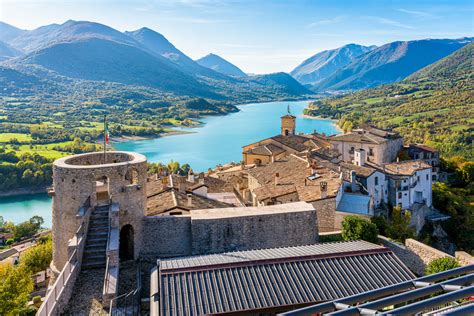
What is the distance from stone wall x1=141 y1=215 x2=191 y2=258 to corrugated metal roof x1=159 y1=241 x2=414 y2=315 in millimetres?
2854

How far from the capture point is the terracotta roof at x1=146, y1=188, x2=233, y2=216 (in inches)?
795

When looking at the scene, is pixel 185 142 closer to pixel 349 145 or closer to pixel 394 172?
pixel 349 145

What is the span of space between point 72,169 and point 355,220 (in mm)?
11320

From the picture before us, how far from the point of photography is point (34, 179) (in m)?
76.5

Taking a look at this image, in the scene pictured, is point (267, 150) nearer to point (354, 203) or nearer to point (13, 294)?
point (354, 203)

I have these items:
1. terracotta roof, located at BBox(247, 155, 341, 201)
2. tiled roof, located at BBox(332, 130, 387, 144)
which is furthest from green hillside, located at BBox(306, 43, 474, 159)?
terracotta roof, located at BBox(247, 155, 341, 201)

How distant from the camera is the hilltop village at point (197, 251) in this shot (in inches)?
468

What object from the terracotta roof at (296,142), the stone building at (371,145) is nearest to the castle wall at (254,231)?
the terracotta roof at (296,142)

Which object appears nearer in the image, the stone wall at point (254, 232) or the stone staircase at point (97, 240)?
the stone staircase at point (97, 240)

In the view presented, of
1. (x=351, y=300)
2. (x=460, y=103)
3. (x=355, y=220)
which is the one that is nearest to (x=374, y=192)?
(x=355, y=220)

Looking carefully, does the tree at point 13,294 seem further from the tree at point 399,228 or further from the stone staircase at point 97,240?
the tree at point 399,228

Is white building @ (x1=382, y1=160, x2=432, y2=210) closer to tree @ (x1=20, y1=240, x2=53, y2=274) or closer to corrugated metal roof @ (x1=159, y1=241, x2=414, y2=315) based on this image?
corrugated metal roof @ (x1=159, y1=241, x2=414, y2=315)

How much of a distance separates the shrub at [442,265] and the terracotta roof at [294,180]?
9.06 meters

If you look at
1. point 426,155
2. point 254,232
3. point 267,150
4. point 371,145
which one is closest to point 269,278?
point 254,232
